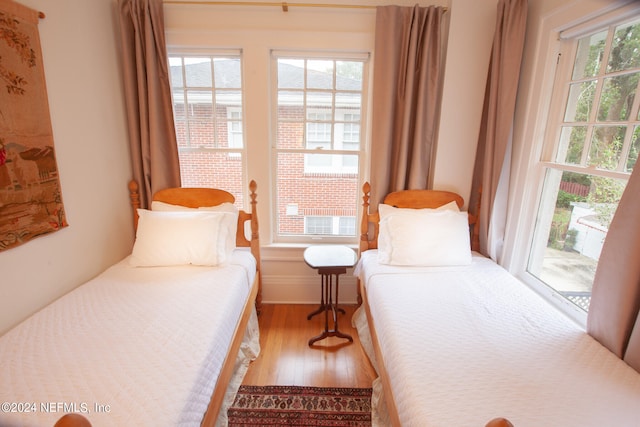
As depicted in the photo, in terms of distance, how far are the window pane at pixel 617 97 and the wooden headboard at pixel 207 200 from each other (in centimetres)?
206

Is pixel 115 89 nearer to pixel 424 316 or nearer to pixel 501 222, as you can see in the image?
pixel 424 316

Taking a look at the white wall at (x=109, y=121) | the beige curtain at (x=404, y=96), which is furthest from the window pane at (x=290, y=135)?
the beige curtain at (x=404, y=96)

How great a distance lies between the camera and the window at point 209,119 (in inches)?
89.9

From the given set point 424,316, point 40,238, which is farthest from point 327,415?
point 40,238

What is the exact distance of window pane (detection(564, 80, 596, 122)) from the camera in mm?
1573

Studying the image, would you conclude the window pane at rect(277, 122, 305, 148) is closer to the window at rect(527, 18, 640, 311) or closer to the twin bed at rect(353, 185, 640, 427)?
the twin bed at rect(353, 185, 640, 427)

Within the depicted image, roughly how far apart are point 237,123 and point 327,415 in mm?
2089

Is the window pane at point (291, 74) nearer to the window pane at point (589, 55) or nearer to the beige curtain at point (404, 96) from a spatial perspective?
the beige curtain at point (404, 96)

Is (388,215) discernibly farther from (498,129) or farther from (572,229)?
(572,229)

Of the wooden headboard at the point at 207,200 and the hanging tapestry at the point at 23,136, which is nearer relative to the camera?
the hanging tapestry at the point at 23,136

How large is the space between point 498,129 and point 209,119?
213cm

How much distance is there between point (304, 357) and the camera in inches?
77.6

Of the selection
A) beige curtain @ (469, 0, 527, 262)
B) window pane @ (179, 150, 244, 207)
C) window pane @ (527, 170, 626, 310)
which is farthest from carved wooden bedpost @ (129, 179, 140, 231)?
window pane @ (527, 170, 626, 310)

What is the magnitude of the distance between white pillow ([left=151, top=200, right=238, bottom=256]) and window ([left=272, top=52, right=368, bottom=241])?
0.46m
